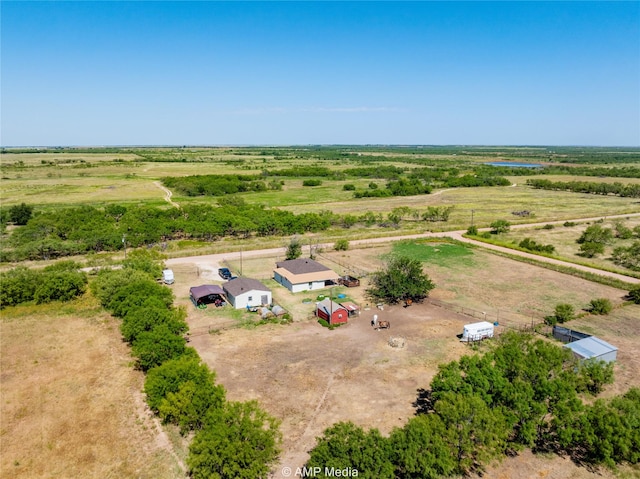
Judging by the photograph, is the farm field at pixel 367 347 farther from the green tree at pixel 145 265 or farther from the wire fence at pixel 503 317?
the green tree at pixel 145 265

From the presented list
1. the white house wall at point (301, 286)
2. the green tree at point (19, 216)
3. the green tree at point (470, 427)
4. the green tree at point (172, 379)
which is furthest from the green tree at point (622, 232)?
the green tree at point (19, 216)

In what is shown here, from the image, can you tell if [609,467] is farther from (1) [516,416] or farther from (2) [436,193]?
(2) [436,193]

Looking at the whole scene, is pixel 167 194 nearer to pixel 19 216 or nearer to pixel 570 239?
pixel 19 216

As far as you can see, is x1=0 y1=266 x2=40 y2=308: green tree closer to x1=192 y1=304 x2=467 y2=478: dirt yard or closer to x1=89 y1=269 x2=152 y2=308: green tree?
x1=89 y1=269 x2=152 y2=308: green tree

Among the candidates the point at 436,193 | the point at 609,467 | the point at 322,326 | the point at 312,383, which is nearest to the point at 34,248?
the point at 322,326

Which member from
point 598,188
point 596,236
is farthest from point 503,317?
point 598,188
